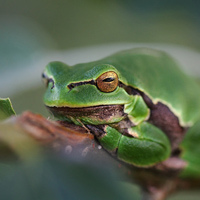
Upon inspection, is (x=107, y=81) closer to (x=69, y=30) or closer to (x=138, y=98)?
(x=138, y=98)

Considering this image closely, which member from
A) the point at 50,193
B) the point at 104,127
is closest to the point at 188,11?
the point at 104,127

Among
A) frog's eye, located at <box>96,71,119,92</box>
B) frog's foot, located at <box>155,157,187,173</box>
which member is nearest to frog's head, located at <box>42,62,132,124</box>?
frog's eye, located at <box>96,71,119,92</box>

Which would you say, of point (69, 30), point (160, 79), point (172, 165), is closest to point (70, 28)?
point (69, 30)

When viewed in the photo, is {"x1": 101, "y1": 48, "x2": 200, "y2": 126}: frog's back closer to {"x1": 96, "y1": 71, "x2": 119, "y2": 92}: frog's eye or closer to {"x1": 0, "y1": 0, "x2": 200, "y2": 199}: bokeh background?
{"x1": 96, "y1": 71, "x2": 119, "y2": 92}: frog's eye

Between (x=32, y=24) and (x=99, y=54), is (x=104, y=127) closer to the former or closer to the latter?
(x=99, y=54)

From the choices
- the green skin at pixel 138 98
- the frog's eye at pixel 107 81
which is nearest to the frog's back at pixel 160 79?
the green skin at pixel 138 98

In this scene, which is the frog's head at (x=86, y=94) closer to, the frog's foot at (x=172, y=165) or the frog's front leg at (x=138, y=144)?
the frog's front leg at (x=138, y=144)
